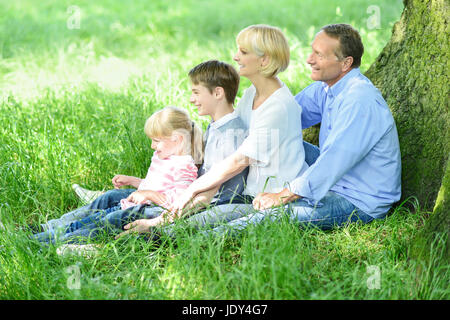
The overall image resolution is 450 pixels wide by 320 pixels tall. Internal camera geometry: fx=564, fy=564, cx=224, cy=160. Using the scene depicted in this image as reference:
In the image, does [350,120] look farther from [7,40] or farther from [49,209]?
[7,40]

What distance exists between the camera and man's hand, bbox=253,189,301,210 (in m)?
3.29

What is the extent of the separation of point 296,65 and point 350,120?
2831 mm

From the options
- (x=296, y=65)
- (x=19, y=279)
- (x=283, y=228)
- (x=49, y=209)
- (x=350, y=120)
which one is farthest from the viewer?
(x=296, y=65)

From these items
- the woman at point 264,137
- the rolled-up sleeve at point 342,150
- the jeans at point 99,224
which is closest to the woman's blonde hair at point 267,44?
the woman at point 264,137

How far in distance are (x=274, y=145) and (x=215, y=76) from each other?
1.96 ft

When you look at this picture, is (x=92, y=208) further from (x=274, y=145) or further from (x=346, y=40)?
(x=346, y=40)

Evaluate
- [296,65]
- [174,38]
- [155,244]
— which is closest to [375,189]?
[155,244]

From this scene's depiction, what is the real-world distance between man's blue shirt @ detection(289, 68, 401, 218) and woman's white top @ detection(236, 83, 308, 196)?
18 centimetres

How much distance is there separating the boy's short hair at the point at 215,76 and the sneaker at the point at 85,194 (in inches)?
43.6

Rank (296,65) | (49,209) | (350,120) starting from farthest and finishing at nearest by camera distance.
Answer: (296,65) < (49,209) < (350,120)

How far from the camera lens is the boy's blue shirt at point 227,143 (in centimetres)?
361

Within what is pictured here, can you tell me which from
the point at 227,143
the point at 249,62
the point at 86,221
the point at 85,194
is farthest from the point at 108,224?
the point at 249,62

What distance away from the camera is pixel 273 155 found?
3473 millimetres

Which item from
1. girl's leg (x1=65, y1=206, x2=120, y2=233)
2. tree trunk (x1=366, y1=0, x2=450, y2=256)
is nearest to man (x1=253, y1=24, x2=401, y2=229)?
tree trunk (x1=366, y1=0, x2=450, y2=256)
